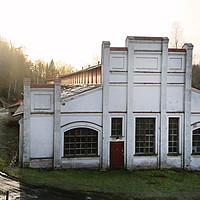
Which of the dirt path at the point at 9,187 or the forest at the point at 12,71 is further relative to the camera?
the forest at the point at 12,71

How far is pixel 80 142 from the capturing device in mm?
16531

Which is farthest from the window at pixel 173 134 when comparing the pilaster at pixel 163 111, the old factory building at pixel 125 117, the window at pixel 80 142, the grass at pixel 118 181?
the window at pixel 80 142

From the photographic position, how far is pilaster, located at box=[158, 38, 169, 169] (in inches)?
664

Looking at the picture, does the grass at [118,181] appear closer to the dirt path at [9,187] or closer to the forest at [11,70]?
the dirt path at [9,187]

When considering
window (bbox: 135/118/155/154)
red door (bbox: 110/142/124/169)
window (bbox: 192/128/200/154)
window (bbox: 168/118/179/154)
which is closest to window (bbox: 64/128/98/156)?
red door (bbox: 110/142/124/169)

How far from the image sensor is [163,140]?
671 inches

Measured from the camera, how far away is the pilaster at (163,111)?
16875 millimetres

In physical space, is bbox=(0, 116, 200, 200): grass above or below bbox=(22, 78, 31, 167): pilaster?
below

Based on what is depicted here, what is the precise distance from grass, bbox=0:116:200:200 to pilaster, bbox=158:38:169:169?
1.01m

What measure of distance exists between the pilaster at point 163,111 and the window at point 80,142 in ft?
14.9

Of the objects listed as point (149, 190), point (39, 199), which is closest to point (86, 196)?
point (39, 199)

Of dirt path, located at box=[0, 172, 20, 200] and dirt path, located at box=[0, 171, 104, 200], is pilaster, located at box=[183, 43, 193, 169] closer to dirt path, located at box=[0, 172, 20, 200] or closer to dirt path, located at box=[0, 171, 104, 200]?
dirt path, located at box=[0, 171, 104, 200]

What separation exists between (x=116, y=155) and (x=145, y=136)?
2.42m

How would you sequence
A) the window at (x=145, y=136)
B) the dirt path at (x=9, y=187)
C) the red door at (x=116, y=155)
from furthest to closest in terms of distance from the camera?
the window at (x=145, y=136), the red door at (x=116, y=155), the dirt path at (x=9, y=187)
